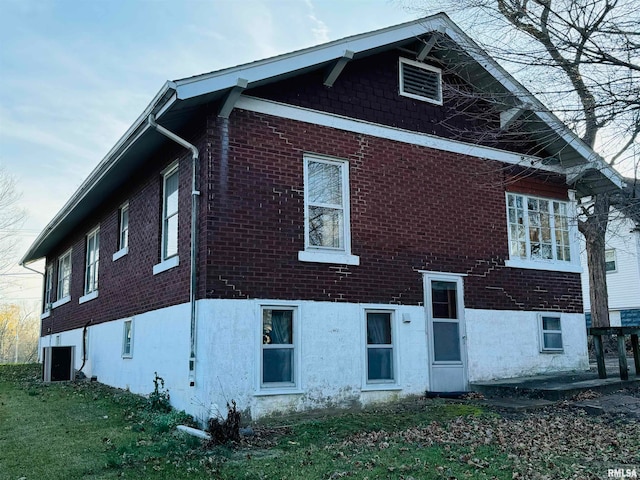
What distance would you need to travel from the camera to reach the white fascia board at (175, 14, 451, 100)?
28.5 feet

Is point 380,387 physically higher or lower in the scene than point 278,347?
lower

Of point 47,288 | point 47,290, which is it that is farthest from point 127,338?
point 47,288

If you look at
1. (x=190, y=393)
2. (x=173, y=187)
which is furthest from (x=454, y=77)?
(x=190, y=393)

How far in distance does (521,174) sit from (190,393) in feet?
27.4

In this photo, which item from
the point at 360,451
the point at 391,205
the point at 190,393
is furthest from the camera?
the point at 391,205

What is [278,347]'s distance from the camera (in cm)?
938

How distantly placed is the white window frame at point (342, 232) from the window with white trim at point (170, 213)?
2.35 metres

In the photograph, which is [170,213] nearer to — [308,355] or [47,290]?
[308,355]

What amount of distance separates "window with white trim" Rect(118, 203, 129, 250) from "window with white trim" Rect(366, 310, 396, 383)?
6.28 meters

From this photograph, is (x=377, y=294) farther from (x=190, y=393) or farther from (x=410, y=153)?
(x=190, y=393)

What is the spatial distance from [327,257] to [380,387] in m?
2.40

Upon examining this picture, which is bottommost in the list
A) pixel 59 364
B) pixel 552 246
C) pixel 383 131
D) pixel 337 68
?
pixel 59 364

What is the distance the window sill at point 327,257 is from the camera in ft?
32.2

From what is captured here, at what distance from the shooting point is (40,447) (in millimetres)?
7457
